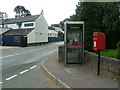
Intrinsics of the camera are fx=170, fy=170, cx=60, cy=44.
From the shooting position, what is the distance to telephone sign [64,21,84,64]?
11180 mm

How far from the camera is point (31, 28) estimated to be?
46094mm

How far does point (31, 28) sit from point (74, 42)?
3581cm

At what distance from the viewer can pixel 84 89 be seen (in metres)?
5.89

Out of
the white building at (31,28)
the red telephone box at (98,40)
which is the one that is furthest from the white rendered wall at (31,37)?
the red telephone box at (98,40)

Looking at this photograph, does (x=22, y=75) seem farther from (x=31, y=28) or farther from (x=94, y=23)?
(x=31, y=28)

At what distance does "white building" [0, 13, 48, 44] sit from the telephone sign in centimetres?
3067

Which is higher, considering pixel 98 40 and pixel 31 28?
pixel 31 28

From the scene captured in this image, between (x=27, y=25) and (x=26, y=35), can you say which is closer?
(x=26, y=35)

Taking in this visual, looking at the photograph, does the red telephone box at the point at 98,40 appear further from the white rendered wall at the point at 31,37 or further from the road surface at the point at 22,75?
the white rendered wall at the point at 31,37

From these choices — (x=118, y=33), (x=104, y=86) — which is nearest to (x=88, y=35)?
(x=118, y=33)

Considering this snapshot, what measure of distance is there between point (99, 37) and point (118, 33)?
630cm

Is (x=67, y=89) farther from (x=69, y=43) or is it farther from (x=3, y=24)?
(x=3, y=24)

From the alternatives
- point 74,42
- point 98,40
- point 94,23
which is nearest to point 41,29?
point 94,23

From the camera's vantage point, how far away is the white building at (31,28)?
144ft
